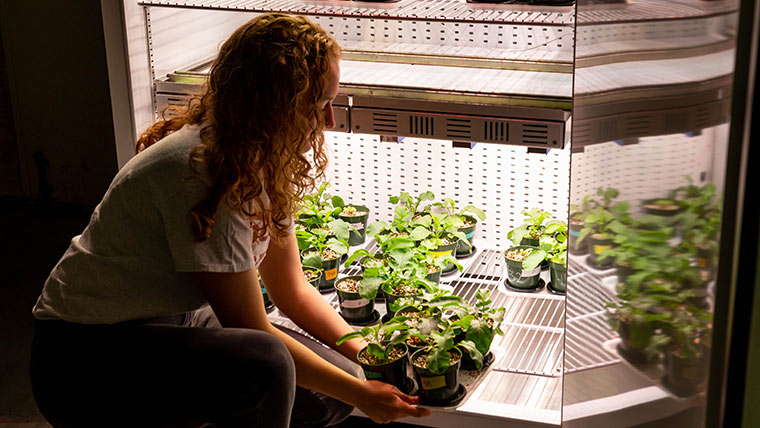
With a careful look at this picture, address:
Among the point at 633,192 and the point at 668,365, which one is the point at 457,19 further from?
the point at 668,365

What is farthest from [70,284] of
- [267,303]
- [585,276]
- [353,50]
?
[353,50]

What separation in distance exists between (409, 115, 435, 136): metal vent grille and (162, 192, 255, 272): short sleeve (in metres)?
0.86

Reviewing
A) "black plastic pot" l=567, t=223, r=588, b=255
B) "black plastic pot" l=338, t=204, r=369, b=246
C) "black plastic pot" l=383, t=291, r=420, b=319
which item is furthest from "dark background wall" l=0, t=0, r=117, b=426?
"black plastic pot" l=567, t=223, r=588, b=255

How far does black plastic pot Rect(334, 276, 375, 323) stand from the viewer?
2.46 metres

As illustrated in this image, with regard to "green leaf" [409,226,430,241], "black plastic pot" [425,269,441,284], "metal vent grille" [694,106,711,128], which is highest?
"metal vent grille" [694,106,711,128]

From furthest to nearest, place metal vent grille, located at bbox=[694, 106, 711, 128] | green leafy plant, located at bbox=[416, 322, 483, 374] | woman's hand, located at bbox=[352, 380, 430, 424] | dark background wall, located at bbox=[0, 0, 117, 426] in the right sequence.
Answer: dark background wall, located at bbox=[0, 0, 117, 426] → green leafy plant, located at bbox=[416, 322, 483, 374] → woman's hand, located at bbox=[352, 380, 430, 424] → metal vent grille, located at bbox=[694, 106, 711, 128]

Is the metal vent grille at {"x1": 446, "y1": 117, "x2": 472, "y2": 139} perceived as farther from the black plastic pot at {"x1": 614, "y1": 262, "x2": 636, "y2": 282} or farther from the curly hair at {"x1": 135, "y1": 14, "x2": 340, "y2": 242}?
the black plastic pot at {"x1": 614, "y1": 262, "x2": 636, "y2": 282}

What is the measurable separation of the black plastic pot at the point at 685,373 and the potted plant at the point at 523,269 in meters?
1.59

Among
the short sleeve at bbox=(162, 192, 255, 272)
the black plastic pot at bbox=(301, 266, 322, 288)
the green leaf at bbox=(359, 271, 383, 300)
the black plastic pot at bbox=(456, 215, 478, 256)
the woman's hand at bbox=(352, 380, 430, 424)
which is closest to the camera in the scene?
the short sleeve at bbox=(162, 192, 255, 272)

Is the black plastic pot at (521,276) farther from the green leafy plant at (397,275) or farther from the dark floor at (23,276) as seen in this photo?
the dark floor at (23,276)

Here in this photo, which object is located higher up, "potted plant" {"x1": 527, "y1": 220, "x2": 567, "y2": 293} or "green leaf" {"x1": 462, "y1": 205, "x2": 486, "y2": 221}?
"green leaf" {"x1": 462, "y1": 205, "x2": 486, "y2": 221}

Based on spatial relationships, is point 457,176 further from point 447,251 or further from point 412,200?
point 447,251

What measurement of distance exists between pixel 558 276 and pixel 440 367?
726mm

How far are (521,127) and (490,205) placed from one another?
68 centimetres
